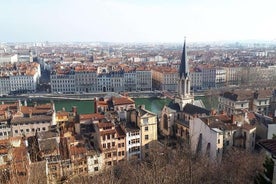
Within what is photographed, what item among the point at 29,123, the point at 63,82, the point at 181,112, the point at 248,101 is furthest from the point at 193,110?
the point at 63,82

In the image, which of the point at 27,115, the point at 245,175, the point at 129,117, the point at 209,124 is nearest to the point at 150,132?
the point at 129,117

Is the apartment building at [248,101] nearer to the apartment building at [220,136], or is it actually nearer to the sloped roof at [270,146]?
the apartment building at [220,136]

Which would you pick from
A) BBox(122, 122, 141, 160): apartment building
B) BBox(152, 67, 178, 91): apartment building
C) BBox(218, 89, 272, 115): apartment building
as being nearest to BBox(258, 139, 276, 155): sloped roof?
BBox(122, 122, 141, 160): apartment building

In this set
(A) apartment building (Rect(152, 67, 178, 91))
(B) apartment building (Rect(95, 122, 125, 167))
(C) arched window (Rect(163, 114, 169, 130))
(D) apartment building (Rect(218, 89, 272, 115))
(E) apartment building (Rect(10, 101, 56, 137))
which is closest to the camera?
(B) apartment building (Rect(95, 122, 125, 167))

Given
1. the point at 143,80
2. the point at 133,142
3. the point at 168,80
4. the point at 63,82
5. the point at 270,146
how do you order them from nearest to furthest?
the point at 270,146, the point at 133,142, the point at 63,82, the point at 168,80, the point at 143,80

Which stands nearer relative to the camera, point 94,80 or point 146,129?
point 146,129

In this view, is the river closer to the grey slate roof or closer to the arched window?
the arched window

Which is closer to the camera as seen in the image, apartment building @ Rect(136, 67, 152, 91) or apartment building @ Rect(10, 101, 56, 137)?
apartment building @ Rect(10, 101, 56, 137)

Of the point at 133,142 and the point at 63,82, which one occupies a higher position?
the point at 63,82

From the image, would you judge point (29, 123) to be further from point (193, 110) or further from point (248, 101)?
point (248, 101)
